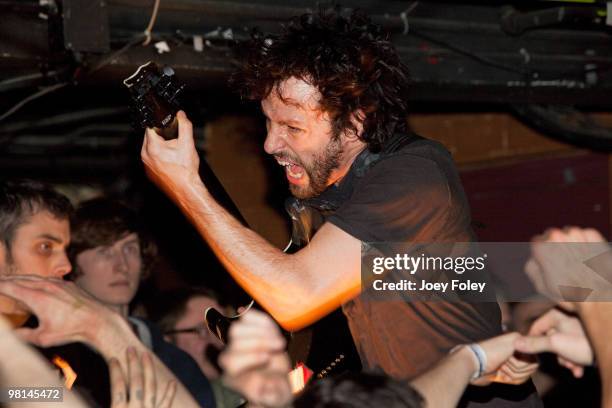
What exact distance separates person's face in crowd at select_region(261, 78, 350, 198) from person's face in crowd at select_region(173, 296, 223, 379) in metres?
2.04

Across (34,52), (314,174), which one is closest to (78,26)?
(34,52)

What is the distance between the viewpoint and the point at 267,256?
2.48 meters

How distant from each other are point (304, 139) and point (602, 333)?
1251 millimetres

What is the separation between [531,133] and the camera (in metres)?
6.10

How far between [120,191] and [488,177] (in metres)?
2.53

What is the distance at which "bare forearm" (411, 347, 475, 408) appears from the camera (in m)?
1.87

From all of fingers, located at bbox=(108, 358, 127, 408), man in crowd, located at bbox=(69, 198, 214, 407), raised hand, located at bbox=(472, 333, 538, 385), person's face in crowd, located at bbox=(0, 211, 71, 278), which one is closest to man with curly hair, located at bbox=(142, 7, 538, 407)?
raised hand, located at bbox=(472, 333, 538, 385)

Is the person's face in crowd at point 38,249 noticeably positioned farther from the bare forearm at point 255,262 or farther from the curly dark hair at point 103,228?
the bare forearm at point 255,262

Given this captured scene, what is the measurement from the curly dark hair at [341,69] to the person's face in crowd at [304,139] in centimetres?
3

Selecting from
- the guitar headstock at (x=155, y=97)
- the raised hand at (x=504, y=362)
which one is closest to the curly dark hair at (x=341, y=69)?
the guitar headstock at (x=155, y=97)

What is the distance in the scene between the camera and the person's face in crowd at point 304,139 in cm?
282

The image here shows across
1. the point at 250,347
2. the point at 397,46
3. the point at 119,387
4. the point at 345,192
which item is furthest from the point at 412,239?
the point at 397,46

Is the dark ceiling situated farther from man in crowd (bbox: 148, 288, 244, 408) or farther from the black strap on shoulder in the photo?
man in crowd (bbox: 148, 288, 244, 408)

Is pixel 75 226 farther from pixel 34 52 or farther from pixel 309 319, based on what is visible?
pixel 309 319
